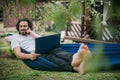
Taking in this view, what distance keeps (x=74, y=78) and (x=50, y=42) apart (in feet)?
4.77

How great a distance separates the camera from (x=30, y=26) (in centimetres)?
366

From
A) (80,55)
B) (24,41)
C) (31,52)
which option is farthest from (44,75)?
(80,55)

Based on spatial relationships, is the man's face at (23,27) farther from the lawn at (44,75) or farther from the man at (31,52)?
the lawn at (44,75)

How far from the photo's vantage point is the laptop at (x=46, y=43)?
3.03m

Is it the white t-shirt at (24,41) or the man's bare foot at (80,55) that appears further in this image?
the white t-shirt at (24,41)

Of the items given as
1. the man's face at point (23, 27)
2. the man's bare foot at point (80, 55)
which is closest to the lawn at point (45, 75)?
the man's face at point (23, 27)

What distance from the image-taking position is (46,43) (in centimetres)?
316

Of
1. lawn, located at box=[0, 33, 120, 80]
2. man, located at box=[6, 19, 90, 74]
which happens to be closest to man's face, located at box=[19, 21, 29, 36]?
man, located at box=[6, 19, 90, 74]

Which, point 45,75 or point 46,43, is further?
point 45,75

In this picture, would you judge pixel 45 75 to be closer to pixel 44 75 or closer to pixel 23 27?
pixel 44 75

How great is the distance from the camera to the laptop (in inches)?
119

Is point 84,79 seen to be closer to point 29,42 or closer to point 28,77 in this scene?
point 28,77

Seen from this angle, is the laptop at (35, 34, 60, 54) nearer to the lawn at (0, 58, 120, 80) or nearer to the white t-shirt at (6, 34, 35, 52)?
the white t-shirt at (6, 34, 35, 52)

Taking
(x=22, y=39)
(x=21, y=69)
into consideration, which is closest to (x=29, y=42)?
(x=22, y=39)
